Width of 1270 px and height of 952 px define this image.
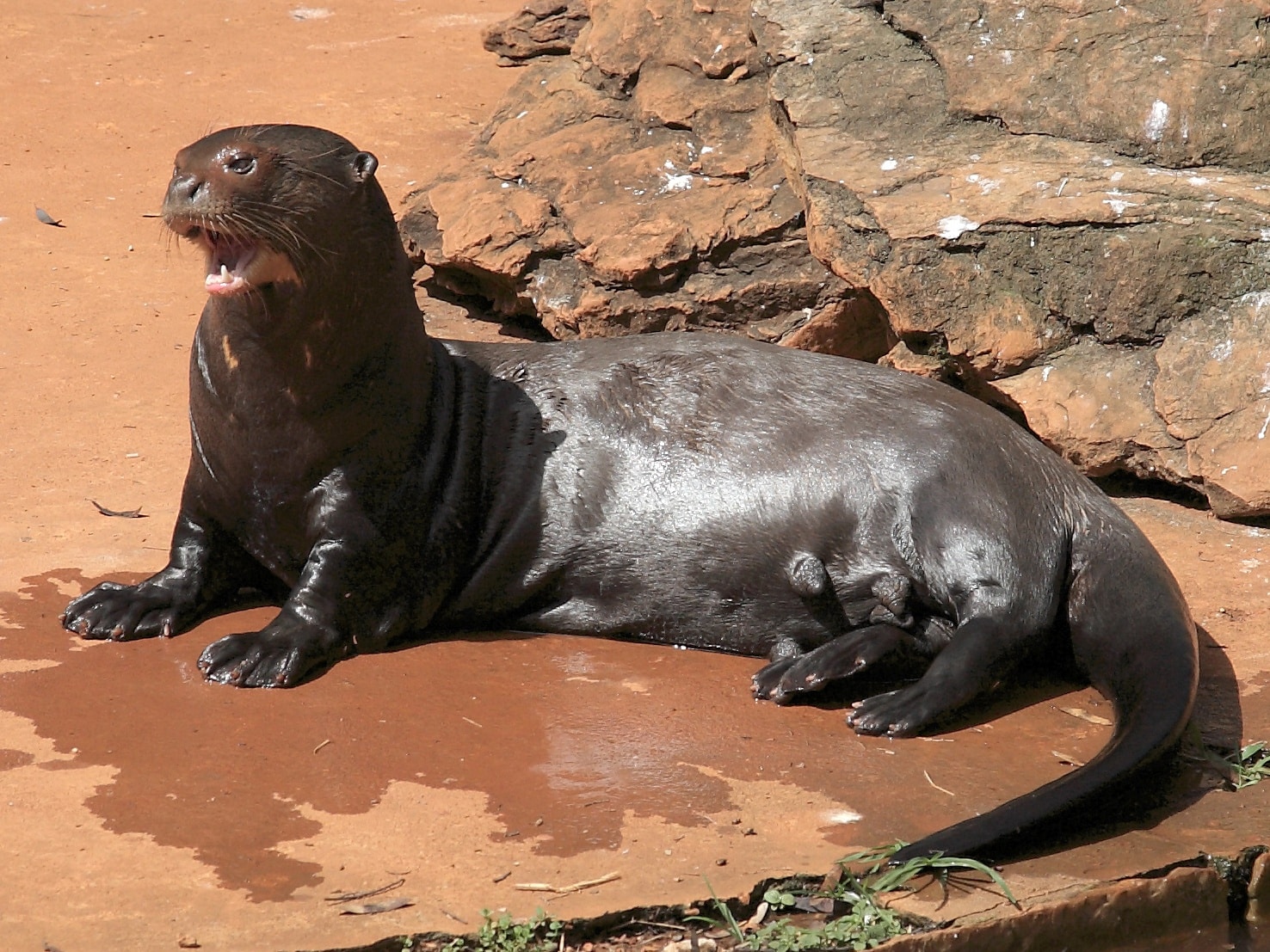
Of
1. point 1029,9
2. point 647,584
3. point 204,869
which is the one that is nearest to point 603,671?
point 647,584

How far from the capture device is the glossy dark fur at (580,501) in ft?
14.3

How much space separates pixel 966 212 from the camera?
5.76m

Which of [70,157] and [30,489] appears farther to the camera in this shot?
[70,157]

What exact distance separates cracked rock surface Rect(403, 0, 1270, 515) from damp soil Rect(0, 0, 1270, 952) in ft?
1.88

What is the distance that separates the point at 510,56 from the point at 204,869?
8123 millimetres

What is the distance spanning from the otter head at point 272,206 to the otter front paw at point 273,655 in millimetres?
883

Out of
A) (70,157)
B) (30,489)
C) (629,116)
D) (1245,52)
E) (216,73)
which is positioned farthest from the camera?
(216,73)

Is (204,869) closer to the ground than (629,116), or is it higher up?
closer to the ground

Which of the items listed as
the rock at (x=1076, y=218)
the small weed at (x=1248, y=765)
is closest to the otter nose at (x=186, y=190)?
the rock at (x=1076, y=218)

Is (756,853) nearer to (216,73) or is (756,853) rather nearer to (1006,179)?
(1006,179)

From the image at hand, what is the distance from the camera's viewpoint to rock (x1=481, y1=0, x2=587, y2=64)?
9570mm

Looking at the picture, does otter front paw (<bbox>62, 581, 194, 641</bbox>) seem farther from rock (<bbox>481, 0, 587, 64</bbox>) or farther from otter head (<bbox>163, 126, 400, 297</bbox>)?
rock (<bbox>481, 0, 587, 64</bbox>)

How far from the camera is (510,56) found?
35.1 feet

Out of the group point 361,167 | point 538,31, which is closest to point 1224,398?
point 361,167
